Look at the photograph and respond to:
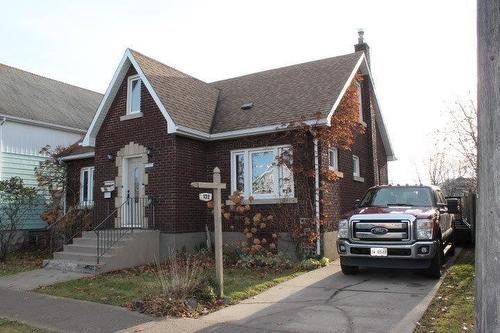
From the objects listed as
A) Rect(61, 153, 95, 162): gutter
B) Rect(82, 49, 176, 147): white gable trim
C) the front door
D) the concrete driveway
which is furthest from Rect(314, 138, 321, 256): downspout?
Rect(61, 153, 95, 162): gutter

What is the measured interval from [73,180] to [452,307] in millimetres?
15190

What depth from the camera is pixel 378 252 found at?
9555 mm

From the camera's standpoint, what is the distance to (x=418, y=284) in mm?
9422

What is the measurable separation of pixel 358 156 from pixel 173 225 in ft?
24.6

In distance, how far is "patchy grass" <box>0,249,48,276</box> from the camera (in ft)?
42.3

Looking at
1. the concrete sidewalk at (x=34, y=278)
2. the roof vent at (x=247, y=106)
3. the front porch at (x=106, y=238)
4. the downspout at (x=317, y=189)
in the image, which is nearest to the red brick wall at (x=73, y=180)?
the front porch at (x=106, y=238)

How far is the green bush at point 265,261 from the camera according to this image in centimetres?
1197

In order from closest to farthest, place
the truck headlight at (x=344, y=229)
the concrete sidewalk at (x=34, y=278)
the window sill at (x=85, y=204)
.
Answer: the truck headlight at (x=344, y=229) → the concrete sidewalk at (x=34, y=278) → the window sill at (x=85, y=204)

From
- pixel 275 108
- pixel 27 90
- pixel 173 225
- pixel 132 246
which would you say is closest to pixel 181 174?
pixel 173 225

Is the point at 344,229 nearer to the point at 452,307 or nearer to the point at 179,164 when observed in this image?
the point at 452,307

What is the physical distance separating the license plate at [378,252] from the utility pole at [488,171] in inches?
231

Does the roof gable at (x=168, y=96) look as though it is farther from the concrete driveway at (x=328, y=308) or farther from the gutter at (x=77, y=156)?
the concrete driveway at (x=328, y=308)

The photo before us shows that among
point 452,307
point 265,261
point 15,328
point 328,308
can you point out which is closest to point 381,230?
point 452,307

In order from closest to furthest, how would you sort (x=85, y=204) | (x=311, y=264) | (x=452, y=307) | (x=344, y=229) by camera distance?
(x=452, y=307) < (x=344, y=229) < (x=311, y=264) < (x=85, y=204)
